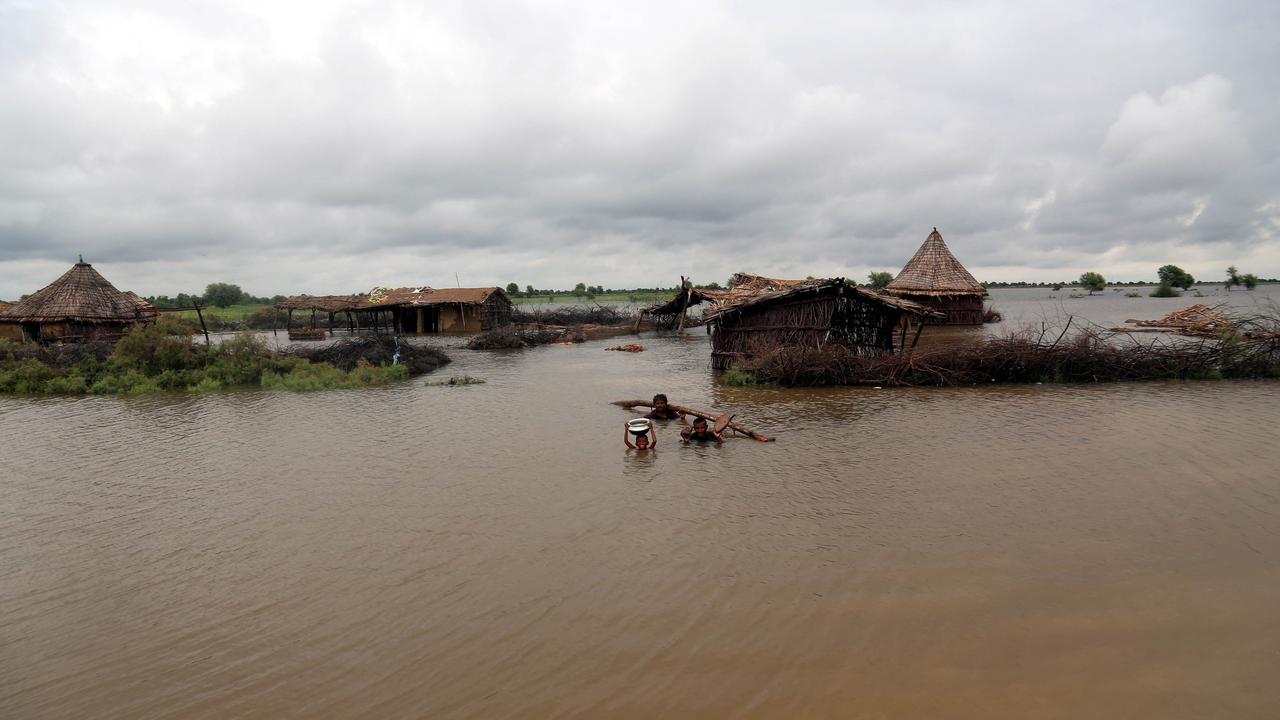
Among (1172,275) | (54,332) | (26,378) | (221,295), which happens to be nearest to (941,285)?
(26,378)

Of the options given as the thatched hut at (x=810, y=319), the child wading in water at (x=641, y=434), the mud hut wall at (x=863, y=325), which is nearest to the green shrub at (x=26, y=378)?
the child wading in water at (x=641, y=434)

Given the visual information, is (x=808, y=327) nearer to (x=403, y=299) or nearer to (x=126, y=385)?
(x=126, y=385)

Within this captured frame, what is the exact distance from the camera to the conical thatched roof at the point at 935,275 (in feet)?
95.1

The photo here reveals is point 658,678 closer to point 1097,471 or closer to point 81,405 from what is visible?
point 1097,471

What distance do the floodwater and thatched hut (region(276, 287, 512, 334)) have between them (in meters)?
24.1

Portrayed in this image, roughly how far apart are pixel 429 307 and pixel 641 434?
29.3 metres

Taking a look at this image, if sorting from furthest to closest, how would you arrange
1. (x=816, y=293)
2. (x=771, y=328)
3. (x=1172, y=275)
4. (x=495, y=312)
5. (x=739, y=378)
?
1. (x=1172, y=275)
2. (x=495, y=312)
3. (x=771, y=328)
4. (x=816, y=293)
5. (x=739, y=378)

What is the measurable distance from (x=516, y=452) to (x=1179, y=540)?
7.14 meters

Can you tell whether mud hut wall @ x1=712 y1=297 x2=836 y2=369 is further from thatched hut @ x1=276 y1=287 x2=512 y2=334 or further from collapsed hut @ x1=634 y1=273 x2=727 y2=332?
thatched hut @ x1=276 y1=287 x2=512 y2=334

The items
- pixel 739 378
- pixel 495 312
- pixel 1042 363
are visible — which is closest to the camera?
pixel 1042 363

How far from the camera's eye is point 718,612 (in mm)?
4379

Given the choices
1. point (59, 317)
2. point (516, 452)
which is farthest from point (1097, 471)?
point (59, 317)

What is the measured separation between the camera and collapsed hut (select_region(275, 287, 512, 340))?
3372cm

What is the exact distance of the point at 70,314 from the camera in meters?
22.7
